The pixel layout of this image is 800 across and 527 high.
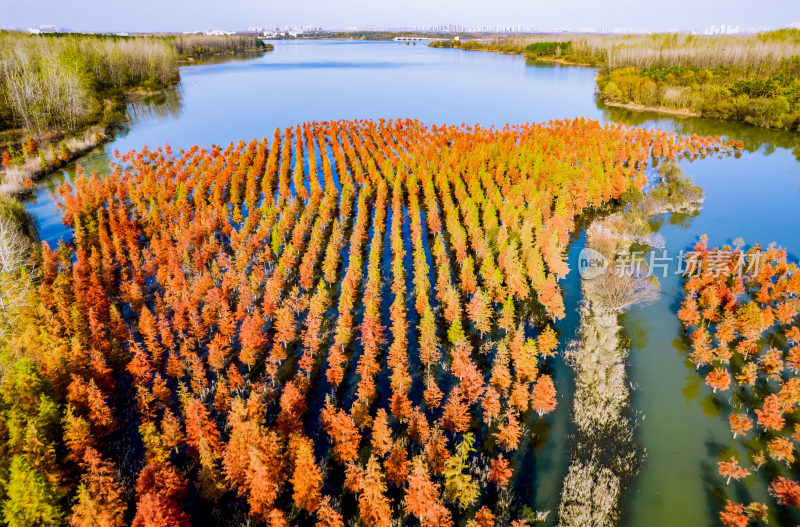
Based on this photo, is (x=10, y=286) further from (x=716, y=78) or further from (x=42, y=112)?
(x=716, y=78)

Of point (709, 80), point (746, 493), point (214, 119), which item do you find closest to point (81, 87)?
point (214, 119)

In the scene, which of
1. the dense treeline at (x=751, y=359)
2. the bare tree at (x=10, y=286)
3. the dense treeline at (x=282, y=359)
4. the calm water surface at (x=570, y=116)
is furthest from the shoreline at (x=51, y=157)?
the dense treeline at (x=751, y=359)

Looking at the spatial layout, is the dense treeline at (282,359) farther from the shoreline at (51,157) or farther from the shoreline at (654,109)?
the shoreline at (654,109)

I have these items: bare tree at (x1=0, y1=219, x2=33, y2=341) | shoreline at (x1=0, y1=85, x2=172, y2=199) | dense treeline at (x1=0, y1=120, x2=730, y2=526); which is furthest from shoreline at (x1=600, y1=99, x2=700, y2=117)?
bare tree at (x1=0, y1=219, x2=33, y2=341)

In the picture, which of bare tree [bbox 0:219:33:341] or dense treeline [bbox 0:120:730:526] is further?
bare tree [bbox 0:219:33:341]

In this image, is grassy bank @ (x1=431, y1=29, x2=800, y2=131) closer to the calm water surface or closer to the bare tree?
the calm water surface

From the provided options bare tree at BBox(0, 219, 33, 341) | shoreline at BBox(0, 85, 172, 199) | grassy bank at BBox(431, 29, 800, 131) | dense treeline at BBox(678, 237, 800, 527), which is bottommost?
dense treeline at BBox(678, 237, 800, 527)

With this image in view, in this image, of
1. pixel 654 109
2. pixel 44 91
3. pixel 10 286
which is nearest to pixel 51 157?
pixel 44 91
